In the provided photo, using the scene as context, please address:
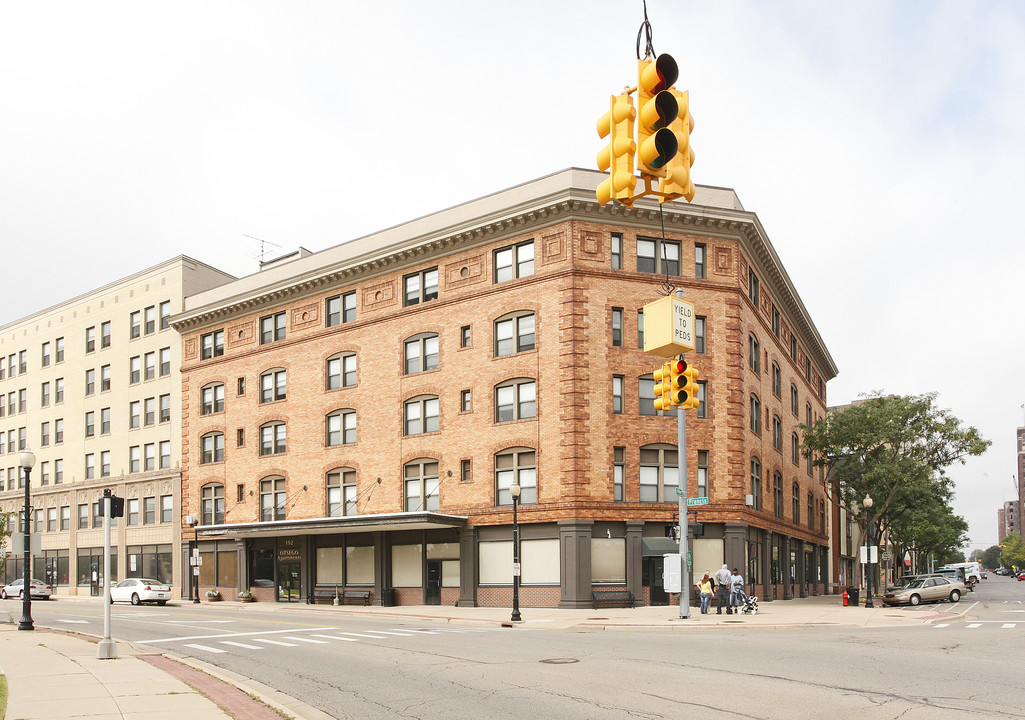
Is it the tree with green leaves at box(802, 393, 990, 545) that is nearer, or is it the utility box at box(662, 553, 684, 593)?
the utility box at box(662, 553, 684, 593)

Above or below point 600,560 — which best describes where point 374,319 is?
above

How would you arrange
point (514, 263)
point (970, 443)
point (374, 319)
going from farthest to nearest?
point (970, 443) → point (374, 319) → point (514, 263)

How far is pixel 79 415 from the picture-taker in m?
66.9

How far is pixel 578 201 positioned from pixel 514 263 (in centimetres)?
A: 433

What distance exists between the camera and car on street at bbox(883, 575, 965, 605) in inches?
1884

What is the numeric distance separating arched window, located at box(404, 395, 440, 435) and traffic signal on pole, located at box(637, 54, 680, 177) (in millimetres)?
36705

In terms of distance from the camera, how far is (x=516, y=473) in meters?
40.3

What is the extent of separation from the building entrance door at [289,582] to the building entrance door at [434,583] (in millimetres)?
9041

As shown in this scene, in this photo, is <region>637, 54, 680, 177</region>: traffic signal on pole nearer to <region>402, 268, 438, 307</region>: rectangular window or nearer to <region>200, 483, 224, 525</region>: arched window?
<region>402, 268, 438, 307</region>: rectangular window

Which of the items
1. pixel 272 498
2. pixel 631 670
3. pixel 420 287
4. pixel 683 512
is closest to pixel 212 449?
pixel 272 498

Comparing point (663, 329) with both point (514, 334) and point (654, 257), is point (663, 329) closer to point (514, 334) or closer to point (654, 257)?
point (514, 334)

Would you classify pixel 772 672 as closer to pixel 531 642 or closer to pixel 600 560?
pixel 531 642

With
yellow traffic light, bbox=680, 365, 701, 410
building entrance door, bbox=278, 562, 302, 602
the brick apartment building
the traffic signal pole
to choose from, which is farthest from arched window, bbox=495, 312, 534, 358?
yellow traffic light, bbox=680, 365, 701, 410

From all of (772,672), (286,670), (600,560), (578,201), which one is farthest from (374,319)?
(772,672)
